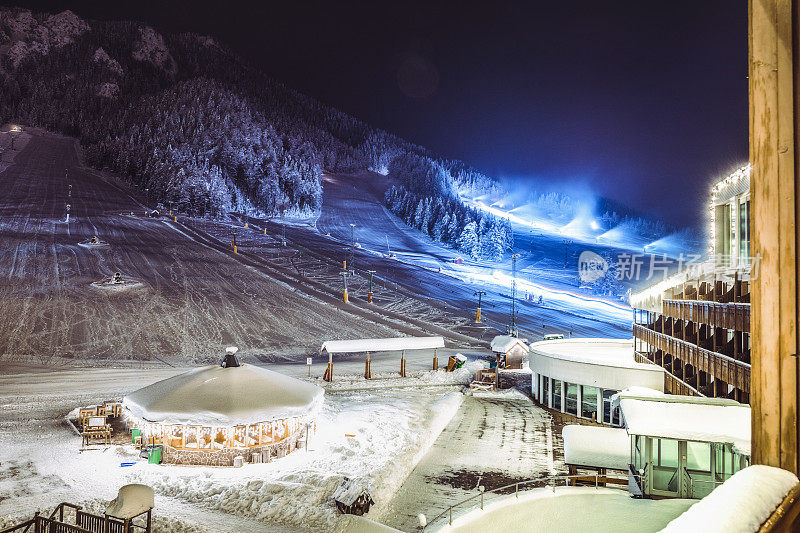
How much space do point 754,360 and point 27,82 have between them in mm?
206474

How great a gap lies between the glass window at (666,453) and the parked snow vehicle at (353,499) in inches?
277

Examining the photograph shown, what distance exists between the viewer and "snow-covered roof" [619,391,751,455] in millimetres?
10906

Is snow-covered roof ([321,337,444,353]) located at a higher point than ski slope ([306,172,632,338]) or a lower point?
lower

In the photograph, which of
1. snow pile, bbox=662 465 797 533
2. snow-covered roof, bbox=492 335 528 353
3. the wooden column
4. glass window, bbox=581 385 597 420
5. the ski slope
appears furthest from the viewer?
the ski slope

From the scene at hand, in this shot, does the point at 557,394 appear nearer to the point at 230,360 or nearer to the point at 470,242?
the point at 230,360

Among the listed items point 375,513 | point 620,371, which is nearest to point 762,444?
point 375,513

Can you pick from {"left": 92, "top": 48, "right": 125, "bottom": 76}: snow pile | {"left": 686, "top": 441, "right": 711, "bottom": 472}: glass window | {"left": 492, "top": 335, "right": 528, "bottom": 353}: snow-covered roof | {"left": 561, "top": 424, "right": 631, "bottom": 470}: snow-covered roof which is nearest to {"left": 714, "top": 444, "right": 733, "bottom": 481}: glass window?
{"left": 686, "top": 441, "right": 711, "bottom": 472}: glass window

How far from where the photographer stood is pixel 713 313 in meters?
17.7

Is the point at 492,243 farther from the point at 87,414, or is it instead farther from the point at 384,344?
the point at 87,414

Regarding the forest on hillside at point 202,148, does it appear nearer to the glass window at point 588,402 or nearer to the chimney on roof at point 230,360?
the chimney on roof at point 230,360

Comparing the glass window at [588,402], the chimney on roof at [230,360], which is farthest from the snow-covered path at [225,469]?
the glass window at [588,402]

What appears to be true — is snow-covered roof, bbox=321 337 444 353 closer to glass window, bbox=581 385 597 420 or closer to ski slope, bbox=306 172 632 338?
glass window, bbox=581 385 597 420

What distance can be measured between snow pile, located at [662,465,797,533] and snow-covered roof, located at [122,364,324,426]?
50.8 feet

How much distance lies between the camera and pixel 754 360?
4.93m
